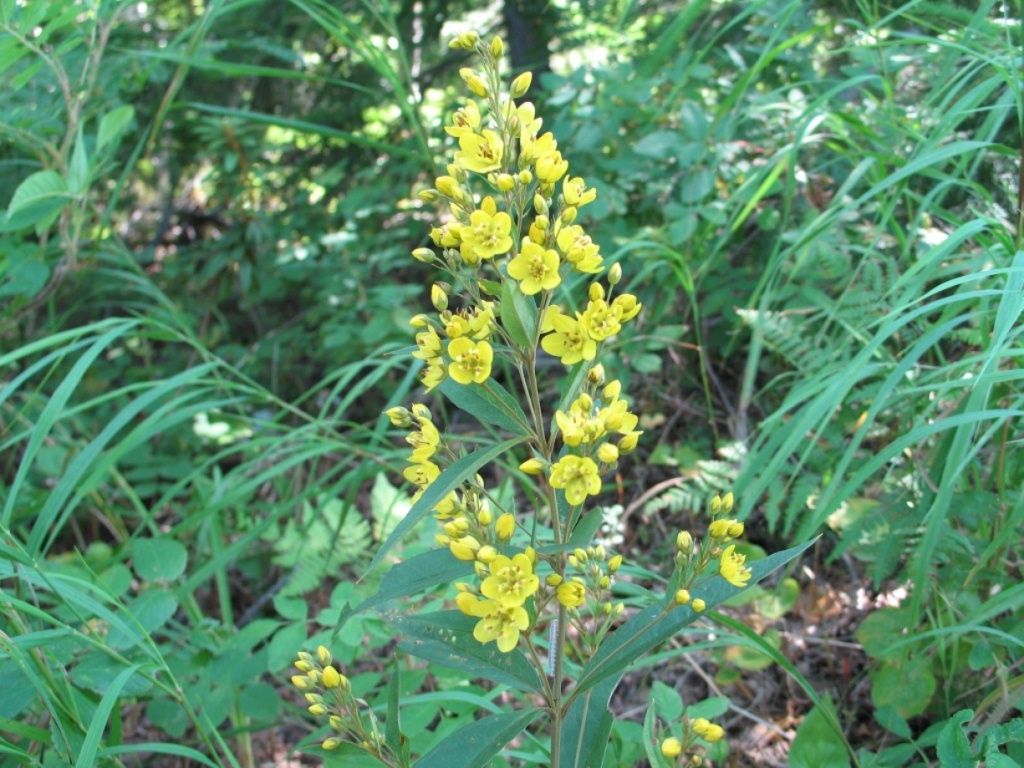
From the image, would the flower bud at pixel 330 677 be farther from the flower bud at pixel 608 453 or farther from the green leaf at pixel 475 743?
the flower bud at pixel 608 453

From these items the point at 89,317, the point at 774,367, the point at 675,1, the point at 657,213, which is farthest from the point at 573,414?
the point at 89,317

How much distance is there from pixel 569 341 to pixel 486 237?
0.58 ft

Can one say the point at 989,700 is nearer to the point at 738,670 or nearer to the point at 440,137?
the point at 738,670

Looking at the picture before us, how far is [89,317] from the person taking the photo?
396 centimetres

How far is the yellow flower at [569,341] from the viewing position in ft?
3.40

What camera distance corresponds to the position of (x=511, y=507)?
1167 mm

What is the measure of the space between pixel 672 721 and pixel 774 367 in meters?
1.35

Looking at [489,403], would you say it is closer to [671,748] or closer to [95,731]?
[671,748]

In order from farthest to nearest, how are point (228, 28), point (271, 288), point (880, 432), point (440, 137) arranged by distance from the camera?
1. point (271, 288)
2. point (228, 28)
3. point (440, 137)
4. point (880, 432)

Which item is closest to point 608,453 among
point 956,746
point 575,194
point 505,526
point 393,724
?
point 505,526

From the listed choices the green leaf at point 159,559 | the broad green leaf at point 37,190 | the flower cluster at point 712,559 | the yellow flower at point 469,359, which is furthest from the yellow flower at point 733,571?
the broad green leaf at point 37,190

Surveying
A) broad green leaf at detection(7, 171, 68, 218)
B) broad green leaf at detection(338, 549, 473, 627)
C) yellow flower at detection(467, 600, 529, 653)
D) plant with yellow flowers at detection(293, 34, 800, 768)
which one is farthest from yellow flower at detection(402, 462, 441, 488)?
broad green leaf at detection(7, 171, 68, 218)

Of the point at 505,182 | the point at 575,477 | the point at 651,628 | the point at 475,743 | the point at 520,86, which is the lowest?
the point at 475,743

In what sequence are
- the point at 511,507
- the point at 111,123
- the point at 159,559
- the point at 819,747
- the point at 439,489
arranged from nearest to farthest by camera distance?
the point at 439,489 < the point at 511,507 < the point at 819,747 < the point at 159,559 < the point at 111,123
